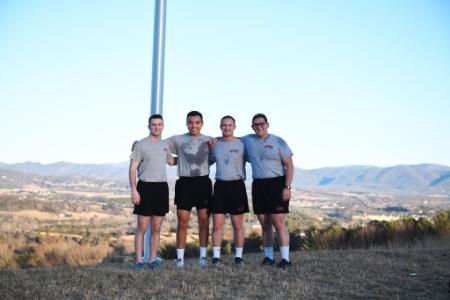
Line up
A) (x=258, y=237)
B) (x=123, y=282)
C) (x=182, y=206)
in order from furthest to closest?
1. (x=258, y=237)
2. (x=182, y=206)
3. (x=123, y=282)

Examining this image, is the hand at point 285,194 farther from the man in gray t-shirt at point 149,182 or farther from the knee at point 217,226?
the man in gray t-shirt at point 149,182

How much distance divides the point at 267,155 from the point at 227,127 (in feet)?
2.24

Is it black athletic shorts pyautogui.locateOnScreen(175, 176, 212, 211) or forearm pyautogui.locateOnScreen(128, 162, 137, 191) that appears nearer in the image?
forearm pyautogui.locateOnScreen(128, 162, 137, 191)

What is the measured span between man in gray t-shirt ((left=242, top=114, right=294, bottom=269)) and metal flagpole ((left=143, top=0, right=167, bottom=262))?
2.82m

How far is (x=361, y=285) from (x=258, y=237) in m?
15.1

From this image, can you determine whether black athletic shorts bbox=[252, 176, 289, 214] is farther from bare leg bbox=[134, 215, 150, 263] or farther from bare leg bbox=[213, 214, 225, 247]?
bare leg bbox=[134, 215, 150, 263]

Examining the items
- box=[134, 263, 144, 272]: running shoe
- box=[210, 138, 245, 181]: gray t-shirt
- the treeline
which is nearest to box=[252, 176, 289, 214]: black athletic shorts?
box=[210, 138, 245, 181]: gray t-shirt

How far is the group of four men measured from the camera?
7.99 meters

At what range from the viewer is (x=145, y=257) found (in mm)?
9750

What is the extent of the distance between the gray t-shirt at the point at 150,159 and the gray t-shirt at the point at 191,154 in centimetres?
23

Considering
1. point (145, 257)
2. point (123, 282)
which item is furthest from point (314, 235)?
point (123, 282)

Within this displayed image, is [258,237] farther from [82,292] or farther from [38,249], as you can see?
[82,292]

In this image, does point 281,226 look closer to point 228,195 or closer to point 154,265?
point 228,195

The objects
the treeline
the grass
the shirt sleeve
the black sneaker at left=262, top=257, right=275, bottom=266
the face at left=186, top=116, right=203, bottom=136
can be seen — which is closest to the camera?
the grass
